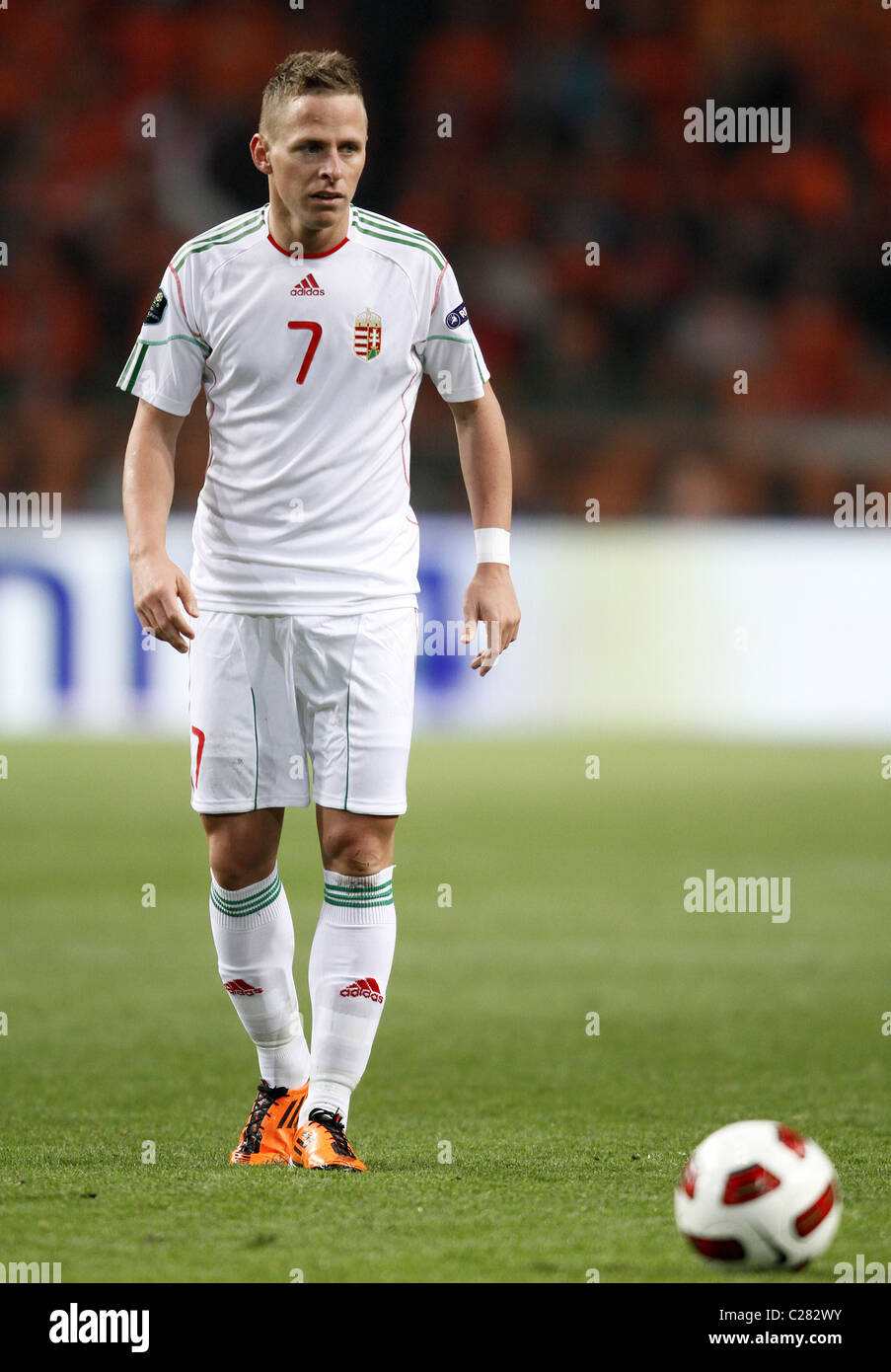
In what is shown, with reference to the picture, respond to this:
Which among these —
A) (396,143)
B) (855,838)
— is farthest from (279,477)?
(396,143)

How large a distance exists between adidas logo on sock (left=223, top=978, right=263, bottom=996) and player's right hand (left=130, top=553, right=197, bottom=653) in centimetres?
76

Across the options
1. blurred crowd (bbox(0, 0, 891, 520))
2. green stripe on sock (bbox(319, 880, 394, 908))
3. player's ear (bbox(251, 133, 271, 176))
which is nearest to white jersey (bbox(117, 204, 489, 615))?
player's ear (bbox(251, 133, 271, 176))

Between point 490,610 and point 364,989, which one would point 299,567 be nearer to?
point 490,610

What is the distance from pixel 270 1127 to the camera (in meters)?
4.07

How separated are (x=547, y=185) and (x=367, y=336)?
→ 1235 centimetres

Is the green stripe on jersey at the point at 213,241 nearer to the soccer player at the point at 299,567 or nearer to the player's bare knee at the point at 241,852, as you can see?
the soccer player at the point at 299,567

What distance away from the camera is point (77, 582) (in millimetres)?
11797

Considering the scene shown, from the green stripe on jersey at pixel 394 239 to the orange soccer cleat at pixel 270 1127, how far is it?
1.80 m

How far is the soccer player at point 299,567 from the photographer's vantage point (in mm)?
3988

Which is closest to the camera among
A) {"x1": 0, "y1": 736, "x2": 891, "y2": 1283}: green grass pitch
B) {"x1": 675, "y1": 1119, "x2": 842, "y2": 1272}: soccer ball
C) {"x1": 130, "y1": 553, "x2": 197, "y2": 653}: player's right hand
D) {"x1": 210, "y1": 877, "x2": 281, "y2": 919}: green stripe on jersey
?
{"x1": 675, "y1": 1119, "x2": 842, "y2": 1272}: soccer ball

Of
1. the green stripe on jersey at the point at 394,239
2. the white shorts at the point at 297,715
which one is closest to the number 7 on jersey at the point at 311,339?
the green stripe on jersey at the point at 394,239

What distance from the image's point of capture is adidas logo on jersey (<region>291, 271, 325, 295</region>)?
3.99m

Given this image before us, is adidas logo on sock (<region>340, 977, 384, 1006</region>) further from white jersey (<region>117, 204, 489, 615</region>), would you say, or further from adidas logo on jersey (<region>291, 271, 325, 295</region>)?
adidas logo on jersey (<region>291, 271, 325, 295</region>)

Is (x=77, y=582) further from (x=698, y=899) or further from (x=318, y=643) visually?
(x=318, y=643)
